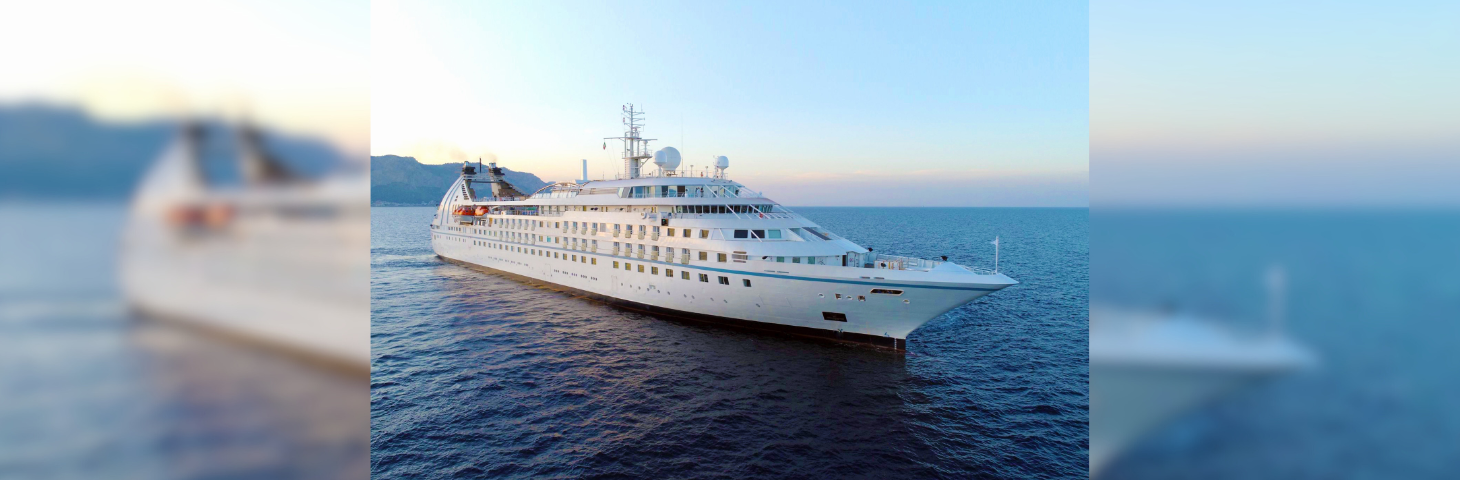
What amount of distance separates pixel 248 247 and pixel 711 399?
19.1m

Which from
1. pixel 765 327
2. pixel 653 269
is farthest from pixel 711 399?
pixel 653 269

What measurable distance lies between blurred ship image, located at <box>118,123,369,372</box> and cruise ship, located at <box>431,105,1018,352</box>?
2349 centimetres

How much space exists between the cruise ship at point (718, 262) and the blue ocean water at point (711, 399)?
4.56 ft

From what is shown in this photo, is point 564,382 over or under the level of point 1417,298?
under

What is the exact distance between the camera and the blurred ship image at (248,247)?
7.93 ft


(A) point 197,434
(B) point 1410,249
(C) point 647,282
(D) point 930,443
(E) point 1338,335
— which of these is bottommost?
(D) point 930,443

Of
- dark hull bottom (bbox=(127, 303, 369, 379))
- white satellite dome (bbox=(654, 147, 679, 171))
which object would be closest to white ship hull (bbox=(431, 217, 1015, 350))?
white satellite dome (bbox=(654, 147, 679, 171))

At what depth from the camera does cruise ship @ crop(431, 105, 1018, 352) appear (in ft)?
83.6

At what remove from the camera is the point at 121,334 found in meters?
2.37

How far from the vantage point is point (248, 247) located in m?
2.60

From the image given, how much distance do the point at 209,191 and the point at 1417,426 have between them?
21.7 feet

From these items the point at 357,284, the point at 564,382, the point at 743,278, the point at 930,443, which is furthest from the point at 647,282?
the point at 357,284

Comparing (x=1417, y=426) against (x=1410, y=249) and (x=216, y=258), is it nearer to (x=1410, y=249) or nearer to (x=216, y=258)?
(x=1410, y=249)

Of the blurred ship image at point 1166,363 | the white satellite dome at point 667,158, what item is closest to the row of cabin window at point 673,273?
the white satellite dome at point 667,158
